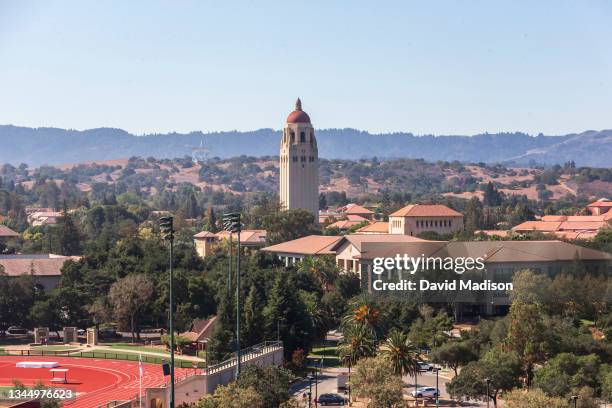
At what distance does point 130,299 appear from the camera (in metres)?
80.2

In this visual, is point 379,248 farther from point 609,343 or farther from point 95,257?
point 609,343

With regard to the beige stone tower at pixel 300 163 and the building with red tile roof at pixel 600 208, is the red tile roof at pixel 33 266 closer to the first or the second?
the beige stone tower at pixel 300 163

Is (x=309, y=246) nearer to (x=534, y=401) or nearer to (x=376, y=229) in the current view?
(x=376, y=229)

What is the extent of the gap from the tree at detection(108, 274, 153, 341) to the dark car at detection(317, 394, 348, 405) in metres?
22.7

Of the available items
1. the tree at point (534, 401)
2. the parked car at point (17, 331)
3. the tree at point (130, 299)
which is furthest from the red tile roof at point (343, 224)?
the tree at point (534, 401)

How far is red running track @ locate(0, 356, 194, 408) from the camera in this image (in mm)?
60844

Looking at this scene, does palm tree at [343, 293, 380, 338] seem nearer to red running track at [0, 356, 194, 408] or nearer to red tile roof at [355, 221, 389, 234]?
red running track at [0, 356, 194, 408]

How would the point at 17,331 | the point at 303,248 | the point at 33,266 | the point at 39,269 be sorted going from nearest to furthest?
the point at 17,331
the point at 33,266
the point at 39,269
the point at 303,248

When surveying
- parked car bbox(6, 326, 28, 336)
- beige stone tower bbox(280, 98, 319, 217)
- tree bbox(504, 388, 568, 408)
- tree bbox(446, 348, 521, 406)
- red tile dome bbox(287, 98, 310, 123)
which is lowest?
parked car bbox(6, 326, 28, 336)

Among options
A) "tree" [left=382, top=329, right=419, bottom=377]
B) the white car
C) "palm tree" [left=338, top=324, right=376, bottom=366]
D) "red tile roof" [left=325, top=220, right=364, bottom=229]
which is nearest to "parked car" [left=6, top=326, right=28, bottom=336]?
"palm tree" [left=338, top=324, right=376, bottom=366]

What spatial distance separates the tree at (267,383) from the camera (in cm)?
5081

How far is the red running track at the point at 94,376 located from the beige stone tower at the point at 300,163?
85132mm

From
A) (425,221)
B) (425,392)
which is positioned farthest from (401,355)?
(425,221)

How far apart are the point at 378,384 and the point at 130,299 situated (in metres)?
29.0
